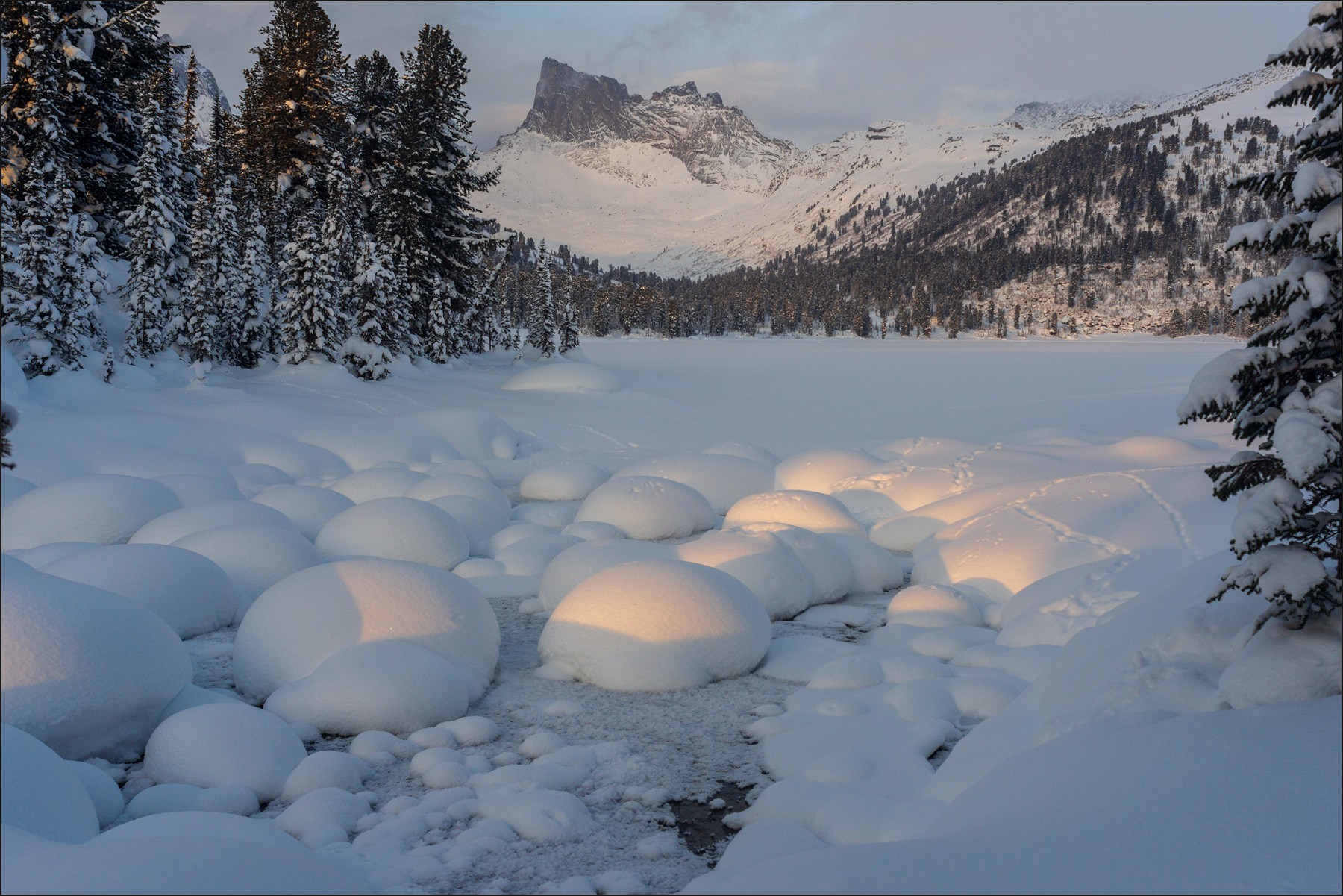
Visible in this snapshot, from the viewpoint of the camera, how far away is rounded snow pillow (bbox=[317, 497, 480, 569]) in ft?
33.1

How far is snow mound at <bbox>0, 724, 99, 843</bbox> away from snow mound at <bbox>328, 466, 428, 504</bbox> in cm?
920

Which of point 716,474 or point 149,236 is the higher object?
point 149,236

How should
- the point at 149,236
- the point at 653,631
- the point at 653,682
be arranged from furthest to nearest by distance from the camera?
the point at 149,236 < the point at 653,631 < the point at 653,682

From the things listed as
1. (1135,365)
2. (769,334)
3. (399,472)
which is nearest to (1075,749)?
(399,472)

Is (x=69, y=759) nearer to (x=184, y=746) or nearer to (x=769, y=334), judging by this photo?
(x=184, y=746)

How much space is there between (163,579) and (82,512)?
3548mm

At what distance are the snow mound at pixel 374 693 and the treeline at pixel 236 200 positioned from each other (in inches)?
623


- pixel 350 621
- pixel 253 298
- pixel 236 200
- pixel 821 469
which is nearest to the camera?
pixel 350 621

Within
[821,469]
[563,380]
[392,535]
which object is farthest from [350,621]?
[563,380]

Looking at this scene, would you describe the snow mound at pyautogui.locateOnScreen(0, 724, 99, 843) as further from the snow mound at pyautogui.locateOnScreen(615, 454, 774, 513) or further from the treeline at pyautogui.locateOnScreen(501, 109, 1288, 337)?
the treeline at pyautogui.locateOnScreen(501, 109, 1288, 337)

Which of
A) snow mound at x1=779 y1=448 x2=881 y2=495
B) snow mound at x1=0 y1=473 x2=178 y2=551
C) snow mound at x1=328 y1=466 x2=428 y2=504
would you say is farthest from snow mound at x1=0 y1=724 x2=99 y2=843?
snow mound at x1=779 y1=448 x2=881 y2=495

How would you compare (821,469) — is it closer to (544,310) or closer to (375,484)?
(375,484)

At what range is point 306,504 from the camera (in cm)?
1153

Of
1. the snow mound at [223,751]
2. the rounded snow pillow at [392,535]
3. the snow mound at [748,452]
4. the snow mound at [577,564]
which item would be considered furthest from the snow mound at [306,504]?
the snow mound at [748,452]
